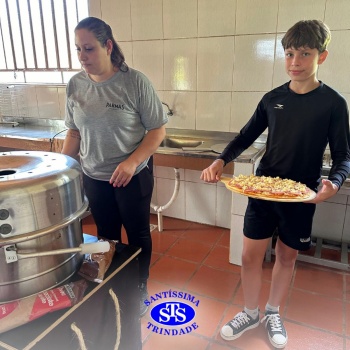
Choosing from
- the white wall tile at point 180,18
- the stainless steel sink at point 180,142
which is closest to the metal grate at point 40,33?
the white wall tile at point 180,18

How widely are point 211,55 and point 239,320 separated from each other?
1732 mm

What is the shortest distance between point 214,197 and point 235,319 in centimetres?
115

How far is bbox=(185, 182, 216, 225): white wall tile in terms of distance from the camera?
8.30ft

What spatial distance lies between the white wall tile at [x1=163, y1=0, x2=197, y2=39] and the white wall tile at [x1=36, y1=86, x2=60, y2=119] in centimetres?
129

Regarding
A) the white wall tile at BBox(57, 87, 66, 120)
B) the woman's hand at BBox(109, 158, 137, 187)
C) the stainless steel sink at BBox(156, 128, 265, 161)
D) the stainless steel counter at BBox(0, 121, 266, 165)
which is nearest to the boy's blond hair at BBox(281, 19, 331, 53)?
the woman's hand at BBox(109, 158, 137, 187)

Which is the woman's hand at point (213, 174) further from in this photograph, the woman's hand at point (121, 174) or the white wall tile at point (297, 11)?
the white wall tile at point (297, 11)

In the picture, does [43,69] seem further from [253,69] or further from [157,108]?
[157,108]

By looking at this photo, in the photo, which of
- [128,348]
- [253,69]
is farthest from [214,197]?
[128,348]

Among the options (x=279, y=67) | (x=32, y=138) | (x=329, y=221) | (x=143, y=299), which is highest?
(x=279, y=67)

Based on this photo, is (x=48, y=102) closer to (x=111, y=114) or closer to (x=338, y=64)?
(x=111, y=114)

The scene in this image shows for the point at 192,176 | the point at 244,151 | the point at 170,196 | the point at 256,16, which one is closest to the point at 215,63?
the point at 256,16

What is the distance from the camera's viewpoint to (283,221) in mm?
1234

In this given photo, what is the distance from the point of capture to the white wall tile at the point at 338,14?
1.80 metres

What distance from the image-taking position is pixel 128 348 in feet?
2.79
